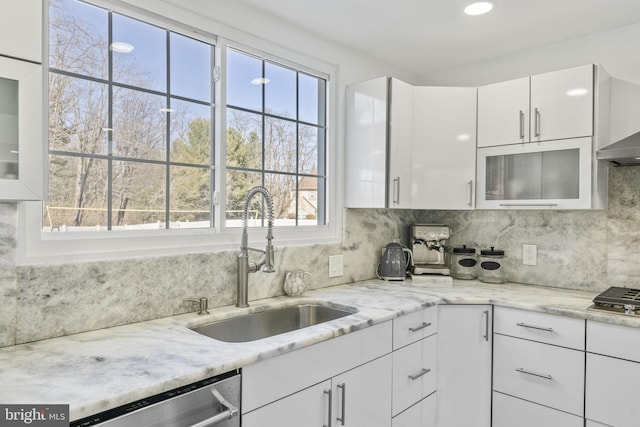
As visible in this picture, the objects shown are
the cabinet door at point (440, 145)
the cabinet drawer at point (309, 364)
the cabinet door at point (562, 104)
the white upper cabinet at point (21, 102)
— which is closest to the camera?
the white upper cabinet at point (21, 102)

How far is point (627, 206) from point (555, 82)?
80 centimetres

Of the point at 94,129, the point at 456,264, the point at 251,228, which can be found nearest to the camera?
the point at 94,129

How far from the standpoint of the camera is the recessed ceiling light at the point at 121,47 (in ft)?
5.61

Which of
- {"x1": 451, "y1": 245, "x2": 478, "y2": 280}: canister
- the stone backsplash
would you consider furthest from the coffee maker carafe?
the stone backsplash

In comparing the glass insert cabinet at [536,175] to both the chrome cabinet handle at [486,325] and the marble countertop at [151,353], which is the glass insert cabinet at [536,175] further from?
the chrome cabinet handle at [486,325]

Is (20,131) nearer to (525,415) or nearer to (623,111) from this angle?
(525,415)

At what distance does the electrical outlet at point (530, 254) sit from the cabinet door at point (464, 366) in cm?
66

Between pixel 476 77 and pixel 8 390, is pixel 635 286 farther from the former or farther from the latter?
pixel 8 390

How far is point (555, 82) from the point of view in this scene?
7.53 ft

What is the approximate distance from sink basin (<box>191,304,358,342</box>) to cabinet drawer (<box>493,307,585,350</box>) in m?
0.84

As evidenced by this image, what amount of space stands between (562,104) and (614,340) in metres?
1.25

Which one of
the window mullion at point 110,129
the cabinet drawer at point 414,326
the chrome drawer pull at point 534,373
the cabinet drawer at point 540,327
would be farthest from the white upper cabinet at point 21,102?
the chrome drawer pull at point 534,373

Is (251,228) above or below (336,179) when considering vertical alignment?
below

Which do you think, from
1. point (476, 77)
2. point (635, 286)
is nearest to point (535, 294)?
point (635, 286)
